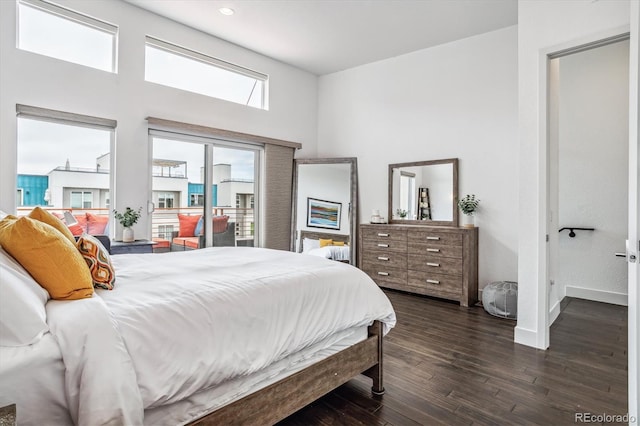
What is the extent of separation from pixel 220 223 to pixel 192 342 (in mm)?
3604

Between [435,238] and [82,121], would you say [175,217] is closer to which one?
[82,121]

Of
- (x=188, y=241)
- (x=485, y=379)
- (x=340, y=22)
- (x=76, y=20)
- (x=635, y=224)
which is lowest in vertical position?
(x=485, y=379)

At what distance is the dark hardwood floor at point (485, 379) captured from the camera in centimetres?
185

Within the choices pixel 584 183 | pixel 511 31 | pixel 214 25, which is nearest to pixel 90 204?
pixel 214 25

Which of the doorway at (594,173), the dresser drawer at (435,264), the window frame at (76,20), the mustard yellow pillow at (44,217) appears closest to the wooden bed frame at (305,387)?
the mustard yellow pillow at (44,217)

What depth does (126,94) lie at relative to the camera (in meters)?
3.74

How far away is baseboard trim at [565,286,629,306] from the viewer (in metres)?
3.90

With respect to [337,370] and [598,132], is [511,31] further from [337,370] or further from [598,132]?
[337,370]

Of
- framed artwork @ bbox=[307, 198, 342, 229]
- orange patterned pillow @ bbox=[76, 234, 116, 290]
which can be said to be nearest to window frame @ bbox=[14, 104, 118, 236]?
orange patterned pillow @ bbox=[76, 234, 116, 290]

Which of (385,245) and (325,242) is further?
(325,242)

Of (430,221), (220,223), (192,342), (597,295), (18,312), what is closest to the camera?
(18,312)

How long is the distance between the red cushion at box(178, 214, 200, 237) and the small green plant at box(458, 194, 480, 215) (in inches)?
128

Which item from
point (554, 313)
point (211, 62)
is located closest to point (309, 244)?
point (211, 62)

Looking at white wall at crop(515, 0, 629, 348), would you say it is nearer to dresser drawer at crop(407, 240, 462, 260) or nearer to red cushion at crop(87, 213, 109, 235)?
dresser drawer at crop(407, 240, 462, 260)
